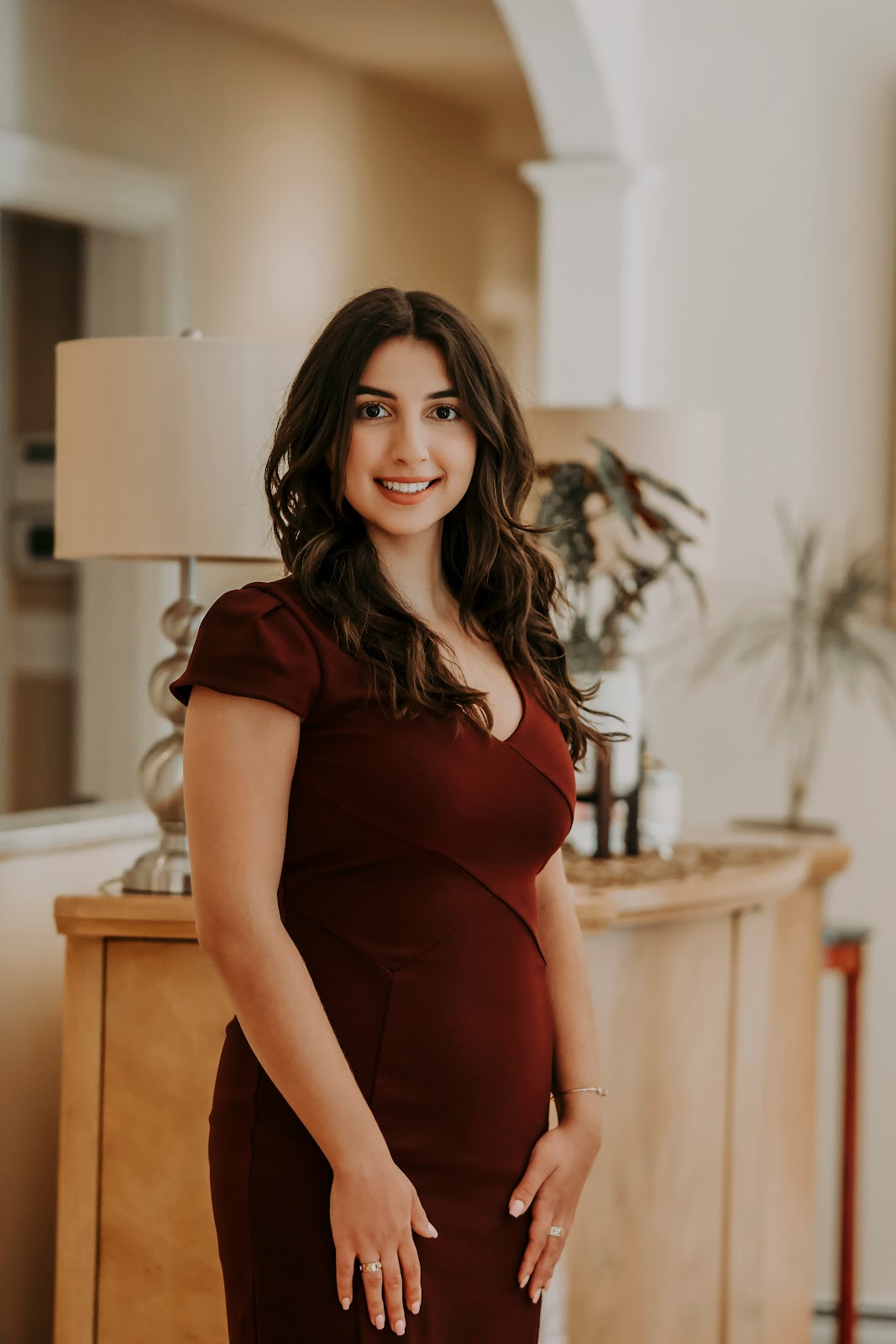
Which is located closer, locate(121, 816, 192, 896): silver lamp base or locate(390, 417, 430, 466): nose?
locate(390, 417, 430, 466): nose

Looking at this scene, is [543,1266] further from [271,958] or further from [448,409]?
[448,409]

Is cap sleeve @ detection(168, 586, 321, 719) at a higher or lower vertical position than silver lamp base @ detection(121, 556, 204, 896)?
higher

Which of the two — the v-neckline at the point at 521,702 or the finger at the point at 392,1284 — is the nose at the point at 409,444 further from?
the finger at the point at 392,1284

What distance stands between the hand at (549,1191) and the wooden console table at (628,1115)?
41 centimetres

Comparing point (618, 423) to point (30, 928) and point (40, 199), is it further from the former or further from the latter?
point (30, 928)

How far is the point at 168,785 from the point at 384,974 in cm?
68

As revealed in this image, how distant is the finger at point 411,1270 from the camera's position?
4.43 ft

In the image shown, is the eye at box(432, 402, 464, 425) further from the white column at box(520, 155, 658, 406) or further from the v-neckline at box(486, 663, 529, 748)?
the white column at box(520, 155, 658, 406)

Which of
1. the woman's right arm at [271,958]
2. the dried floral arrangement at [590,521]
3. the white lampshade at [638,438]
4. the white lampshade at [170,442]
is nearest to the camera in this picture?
the woman's right arm at [271,958]

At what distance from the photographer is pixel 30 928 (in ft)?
7.89

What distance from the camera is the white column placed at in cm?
366

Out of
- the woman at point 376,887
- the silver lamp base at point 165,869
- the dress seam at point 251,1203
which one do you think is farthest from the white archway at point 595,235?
the dress seam at point 251,1203

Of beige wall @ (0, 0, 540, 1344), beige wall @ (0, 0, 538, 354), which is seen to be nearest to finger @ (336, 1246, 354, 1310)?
beige wall @ (0, 0, 540, 1344)

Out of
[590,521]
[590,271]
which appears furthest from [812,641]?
[590,521]
